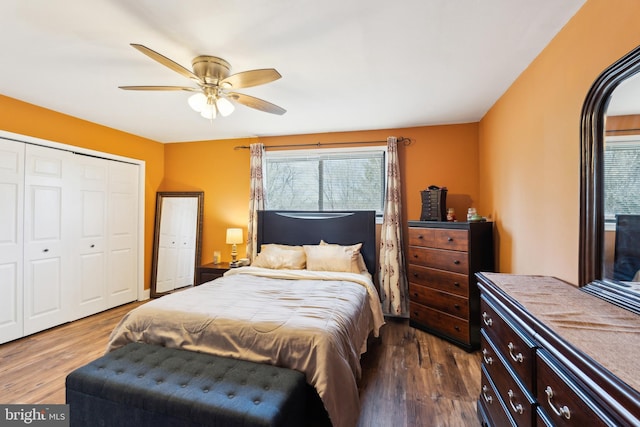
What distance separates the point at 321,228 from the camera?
3.77 meters

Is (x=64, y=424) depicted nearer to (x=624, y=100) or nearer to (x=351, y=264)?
(x=351, y=264)

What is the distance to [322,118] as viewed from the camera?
3422mm

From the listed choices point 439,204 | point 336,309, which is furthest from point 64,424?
point 439,204

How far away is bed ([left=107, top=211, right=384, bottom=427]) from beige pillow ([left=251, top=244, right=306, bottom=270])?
0.09 meters

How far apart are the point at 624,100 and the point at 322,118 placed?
2.60 m

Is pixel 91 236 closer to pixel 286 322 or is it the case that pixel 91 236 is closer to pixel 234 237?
pixel 234 237

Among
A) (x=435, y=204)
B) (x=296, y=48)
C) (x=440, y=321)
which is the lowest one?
(x=440, y=321)

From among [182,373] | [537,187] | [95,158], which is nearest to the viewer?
[182,373]

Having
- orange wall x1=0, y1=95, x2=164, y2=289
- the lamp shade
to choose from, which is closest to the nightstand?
the lamp shade

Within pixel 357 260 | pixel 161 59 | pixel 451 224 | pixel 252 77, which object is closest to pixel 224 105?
pixel 252 77

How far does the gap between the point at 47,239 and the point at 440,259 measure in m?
4.33

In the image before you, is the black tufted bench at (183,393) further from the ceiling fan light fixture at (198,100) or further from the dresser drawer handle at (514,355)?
the ceiling fan light fixture at (198,100)

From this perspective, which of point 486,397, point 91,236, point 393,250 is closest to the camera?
point 486,397

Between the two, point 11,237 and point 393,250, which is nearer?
point 11,237
